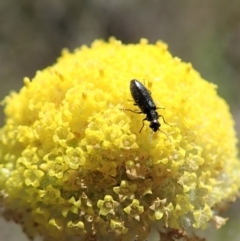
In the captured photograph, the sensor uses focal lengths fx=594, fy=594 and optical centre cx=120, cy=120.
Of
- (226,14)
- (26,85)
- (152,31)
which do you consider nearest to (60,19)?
(152,31)

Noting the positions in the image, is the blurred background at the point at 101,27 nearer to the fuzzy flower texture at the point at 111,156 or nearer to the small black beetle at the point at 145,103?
the fuzzy flower texture at the point at 111,156

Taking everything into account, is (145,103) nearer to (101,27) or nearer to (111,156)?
Result: (111,156)

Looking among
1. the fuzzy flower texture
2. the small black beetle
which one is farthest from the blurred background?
the small black beetle

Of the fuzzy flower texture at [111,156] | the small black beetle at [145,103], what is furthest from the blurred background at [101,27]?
Result: the small black beetle at [145,103]

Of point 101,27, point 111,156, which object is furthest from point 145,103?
point 101,27

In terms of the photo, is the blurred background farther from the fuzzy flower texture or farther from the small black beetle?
the small black beetle

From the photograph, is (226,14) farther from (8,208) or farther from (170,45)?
(8,208)
